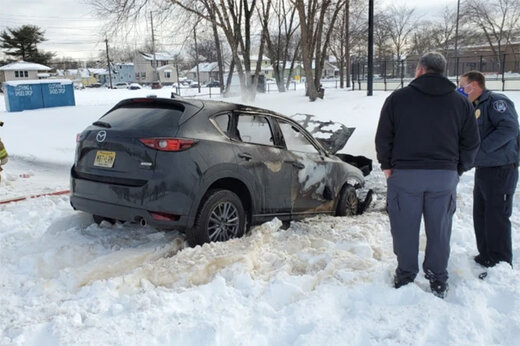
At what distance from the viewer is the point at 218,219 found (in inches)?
186

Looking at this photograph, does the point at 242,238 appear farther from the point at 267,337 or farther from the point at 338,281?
the point at 267,337

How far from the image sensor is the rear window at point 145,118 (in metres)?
4.51

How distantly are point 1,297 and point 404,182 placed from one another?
3172mm

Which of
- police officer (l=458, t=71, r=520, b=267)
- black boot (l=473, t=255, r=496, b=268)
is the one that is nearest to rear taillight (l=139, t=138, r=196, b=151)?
police officer (l=458, t=71, r=520, b=267)

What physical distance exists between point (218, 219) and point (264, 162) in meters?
0.85

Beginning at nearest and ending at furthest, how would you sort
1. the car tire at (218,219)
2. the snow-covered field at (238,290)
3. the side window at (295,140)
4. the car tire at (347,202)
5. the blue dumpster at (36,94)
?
1. the snow-covered field at (238,290)
2. the car tire at (218,219)
3. the side window at (295,140)
4. the car tire at (347,202)
5. the blue dumpster at (36,94)

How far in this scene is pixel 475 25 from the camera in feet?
200

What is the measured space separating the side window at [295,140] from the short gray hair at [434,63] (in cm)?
234

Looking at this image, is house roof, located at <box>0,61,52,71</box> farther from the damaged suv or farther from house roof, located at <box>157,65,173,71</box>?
the damaged suv

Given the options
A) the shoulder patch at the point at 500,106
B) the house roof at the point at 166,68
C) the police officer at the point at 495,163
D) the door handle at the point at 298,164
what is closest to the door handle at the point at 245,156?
the door handle at the point at 298,164

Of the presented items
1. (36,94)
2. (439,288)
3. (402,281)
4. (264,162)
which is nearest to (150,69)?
(36,94)

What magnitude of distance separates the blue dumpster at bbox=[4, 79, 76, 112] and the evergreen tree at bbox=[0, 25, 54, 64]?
190 ft

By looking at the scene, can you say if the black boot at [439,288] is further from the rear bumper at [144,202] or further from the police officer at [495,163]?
the rear bumper at [144,202]

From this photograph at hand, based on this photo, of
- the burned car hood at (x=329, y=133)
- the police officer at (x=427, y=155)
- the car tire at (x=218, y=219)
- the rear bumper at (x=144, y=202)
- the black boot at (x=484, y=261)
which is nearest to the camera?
the police officer at (x=427, y=155)
